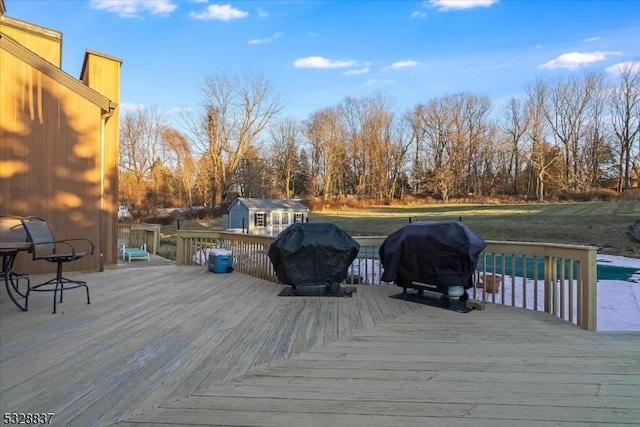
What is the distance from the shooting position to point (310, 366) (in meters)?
2.71

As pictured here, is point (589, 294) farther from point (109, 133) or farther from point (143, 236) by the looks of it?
point (143, 236)

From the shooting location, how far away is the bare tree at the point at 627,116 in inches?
1257

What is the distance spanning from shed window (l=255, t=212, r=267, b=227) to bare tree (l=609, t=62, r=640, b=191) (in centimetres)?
2743

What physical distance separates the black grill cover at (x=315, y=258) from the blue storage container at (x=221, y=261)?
1.93 meters

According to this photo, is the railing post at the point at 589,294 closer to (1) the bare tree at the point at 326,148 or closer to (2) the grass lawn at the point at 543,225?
(2) the grass lawn at the point at 543,225

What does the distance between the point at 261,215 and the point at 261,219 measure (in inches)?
8.1

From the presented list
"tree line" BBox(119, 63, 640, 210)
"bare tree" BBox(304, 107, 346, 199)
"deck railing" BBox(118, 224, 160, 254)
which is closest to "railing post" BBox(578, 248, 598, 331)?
"deck railing" BBox(118, 224, 160, 254)

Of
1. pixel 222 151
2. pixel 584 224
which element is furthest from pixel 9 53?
pixel 222 151

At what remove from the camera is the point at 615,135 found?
110 feet

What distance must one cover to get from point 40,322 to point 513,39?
17483 millimetres

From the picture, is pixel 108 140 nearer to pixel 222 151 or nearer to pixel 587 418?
pixel 587 418

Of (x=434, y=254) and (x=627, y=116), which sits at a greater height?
(x=627, y=116)

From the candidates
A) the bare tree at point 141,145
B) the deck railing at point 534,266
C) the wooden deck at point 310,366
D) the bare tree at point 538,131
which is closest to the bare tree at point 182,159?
the bare tree at point 141,145

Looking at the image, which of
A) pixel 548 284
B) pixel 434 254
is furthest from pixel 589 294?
pixel 434 254
